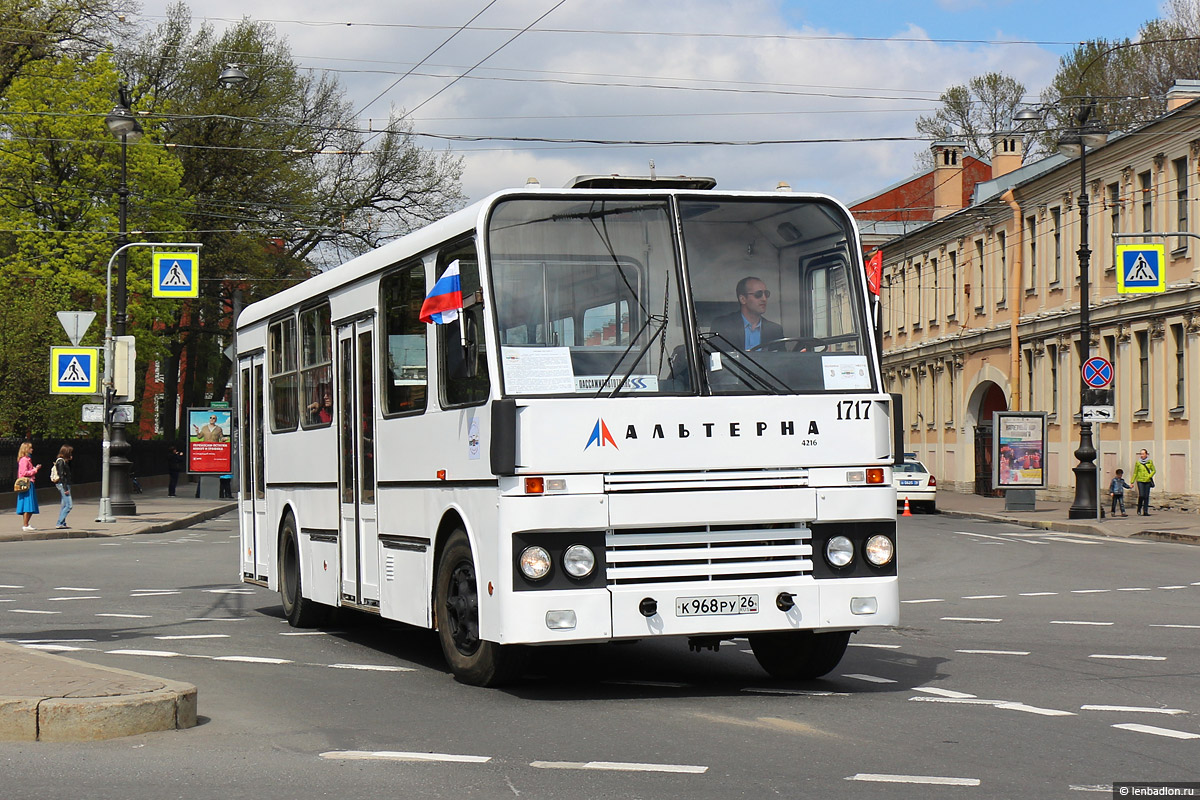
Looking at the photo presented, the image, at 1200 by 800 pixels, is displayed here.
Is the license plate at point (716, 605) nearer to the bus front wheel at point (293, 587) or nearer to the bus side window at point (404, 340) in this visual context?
the bus side window at point (404, 340)

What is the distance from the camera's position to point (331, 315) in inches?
512

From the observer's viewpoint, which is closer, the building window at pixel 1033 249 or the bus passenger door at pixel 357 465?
the bus passenger door at pixel 357 465

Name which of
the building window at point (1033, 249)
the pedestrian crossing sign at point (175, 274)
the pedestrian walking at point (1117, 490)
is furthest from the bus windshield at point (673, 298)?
the building window at point (1033, 249)

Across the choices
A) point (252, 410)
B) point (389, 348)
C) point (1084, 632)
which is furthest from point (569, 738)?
point (252, 410)

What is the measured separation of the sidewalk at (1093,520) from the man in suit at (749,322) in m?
23.8

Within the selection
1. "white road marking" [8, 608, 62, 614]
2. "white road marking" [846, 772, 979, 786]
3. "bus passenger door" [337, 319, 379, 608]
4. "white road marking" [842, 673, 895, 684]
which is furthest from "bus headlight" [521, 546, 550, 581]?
"white road marking" [8, 608, 62, 614]

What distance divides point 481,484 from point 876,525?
7.78 feet

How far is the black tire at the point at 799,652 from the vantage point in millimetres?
10453

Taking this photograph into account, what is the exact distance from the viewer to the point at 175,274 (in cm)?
3481

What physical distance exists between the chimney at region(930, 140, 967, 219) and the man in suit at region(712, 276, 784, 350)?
214 ft

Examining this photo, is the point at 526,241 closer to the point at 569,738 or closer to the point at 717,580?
the point at 717,580

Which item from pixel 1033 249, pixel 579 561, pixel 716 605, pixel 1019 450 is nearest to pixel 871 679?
pixel 716 605

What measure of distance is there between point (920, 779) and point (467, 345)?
4.12m

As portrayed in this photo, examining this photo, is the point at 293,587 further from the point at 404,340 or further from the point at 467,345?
the point at 467,345
